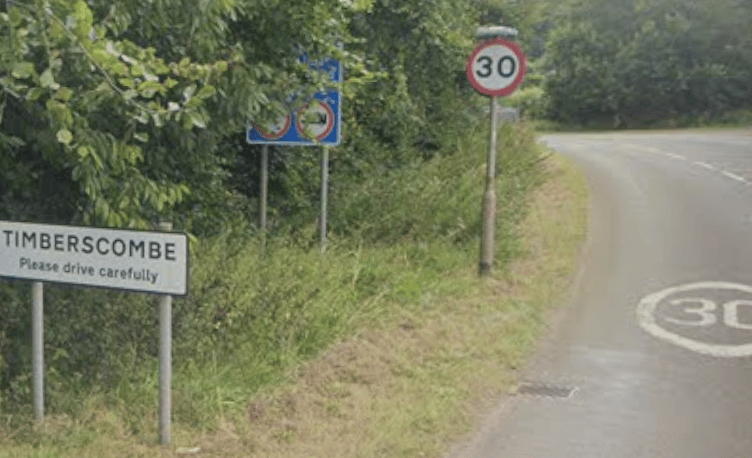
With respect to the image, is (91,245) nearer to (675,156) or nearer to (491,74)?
(491,74)

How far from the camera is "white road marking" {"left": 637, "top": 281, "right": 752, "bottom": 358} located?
7977mm

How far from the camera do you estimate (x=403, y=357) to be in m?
7.00

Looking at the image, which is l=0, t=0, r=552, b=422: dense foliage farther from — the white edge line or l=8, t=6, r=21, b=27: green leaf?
the white edge line

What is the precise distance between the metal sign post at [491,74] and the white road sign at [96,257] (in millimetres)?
5566

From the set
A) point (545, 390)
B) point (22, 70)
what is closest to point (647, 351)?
point (545, 390)

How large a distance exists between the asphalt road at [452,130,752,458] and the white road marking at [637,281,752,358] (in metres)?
0.01

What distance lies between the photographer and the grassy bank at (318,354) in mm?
5266

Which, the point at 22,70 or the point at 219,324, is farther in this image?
the point at 219,324

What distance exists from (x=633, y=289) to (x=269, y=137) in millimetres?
4347

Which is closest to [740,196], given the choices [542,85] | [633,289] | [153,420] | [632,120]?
[633,289]

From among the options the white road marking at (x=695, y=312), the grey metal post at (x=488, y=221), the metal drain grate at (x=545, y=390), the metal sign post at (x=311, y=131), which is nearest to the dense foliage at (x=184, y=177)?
the metal sign post at (x=311, y=131)

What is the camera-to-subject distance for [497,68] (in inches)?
384

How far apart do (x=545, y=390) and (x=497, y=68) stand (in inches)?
162

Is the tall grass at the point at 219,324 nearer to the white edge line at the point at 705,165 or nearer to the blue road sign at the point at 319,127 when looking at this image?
the blue road sign at the point at 319,127
